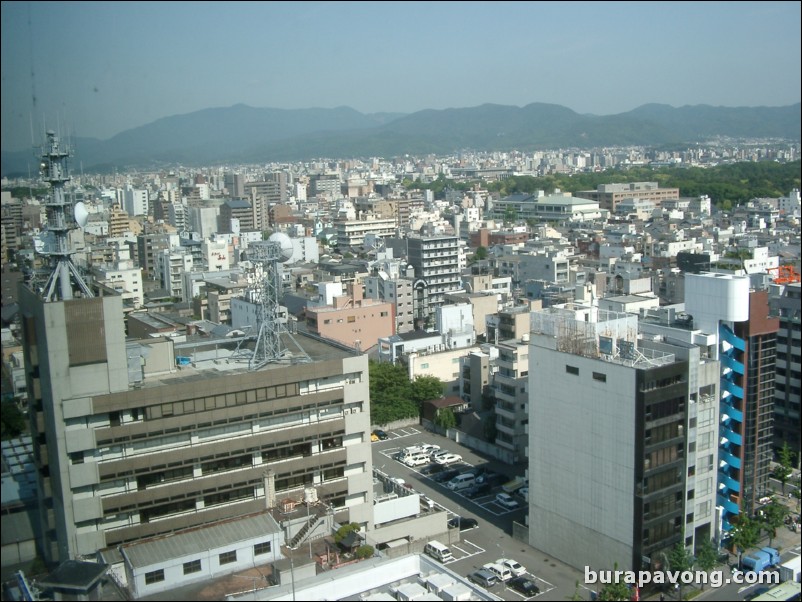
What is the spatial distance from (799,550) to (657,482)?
1.47 metres

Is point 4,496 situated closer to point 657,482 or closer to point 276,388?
point 276,388

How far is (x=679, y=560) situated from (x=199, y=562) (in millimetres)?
2676

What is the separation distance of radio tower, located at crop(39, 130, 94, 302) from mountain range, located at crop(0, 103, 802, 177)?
28911 millimetres

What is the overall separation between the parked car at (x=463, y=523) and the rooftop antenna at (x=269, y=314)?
5.82 feet

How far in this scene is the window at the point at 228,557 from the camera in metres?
3.50

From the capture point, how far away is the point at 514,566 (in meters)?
4.87

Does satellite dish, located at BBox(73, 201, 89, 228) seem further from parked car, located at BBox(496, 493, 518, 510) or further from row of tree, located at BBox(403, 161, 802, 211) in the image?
row of tree, located at BBox(403, 161, 802, 211)

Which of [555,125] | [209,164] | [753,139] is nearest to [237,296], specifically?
[209,164]

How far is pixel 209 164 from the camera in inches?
1661

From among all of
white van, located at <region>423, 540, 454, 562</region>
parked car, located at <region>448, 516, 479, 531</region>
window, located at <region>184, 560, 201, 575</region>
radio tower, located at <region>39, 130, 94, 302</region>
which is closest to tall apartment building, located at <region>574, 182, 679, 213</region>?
parked car, located at <region>448, 516, 479, 531</region>

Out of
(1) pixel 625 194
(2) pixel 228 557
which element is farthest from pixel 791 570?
(1) pixel 625 194

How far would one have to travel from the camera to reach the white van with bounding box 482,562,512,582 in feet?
15.6

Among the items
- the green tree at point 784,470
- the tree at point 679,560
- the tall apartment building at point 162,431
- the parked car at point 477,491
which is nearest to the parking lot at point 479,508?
the parked car at point 477,491

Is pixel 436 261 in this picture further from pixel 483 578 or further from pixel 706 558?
pixel 706 558
